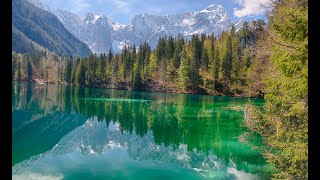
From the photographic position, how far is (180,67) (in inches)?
3396

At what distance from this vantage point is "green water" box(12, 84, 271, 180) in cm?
1695

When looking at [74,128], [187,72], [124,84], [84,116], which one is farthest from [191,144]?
[124,84]

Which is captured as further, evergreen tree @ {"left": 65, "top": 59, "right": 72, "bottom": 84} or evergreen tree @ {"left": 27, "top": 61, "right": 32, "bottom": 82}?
evergreen tree @ {"left": 27, "top": 61, "right": 32, "bottom": 82}

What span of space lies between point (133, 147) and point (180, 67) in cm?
6308

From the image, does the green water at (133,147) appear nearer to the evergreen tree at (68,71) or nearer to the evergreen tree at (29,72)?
the evergreen tree at (68,71)

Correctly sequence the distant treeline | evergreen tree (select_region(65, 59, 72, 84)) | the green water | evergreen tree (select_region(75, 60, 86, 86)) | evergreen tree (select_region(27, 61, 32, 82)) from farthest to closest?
1. evergreen tree (select_region(27, 61, 32, 82))
2. evergreen tree (select_region(65, 59, 72, 84))
3. evergreen tree (select_region(75, 60, 86, 86))
4. the distant treeline
5. the green water

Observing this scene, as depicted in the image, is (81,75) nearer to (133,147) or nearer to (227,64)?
(227,64)

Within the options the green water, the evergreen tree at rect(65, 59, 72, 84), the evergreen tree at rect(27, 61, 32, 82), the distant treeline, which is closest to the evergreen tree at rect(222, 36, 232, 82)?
the distant treeline

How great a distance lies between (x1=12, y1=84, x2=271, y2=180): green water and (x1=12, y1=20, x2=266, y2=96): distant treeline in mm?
34738

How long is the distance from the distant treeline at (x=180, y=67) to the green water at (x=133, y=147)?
34738 mm

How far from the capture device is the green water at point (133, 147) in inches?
667

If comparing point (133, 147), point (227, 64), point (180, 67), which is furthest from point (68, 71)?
point (133, 147)

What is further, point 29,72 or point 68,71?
point 29,72

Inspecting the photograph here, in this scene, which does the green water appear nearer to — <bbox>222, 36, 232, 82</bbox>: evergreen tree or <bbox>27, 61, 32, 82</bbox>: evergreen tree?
<bbox>222, 36, 232, 82</bbox>: evergreen tree
